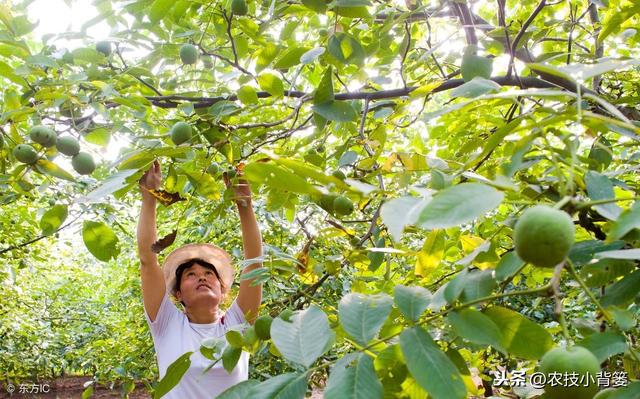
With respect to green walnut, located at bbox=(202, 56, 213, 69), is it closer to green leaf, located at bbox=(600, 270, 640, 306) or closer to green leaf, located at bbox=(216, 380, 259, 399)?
green leaf, located at bbox=(216, 380, 259, 399)

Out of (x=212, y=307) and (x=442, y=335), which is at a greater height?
(x=212, y=307)

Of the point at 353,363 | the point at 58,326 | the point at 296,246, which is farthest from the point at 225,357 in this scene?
the point at 58,326

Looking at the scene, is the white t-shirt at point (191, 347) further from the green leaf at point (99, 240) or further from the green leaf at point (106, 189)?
the green leaf at point (106, 189)

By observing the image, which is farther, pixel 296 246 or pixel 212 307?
pixel 296 246

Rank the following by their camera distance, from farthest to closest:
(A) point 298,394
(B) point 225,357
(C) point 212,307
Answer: (C) point 212,307 < (B) point 225,357 < (A) point 298,394

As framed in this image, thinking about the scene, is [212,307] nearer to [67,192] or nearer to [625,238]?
[67,192]

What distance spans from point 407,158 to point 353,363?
0.78 metres

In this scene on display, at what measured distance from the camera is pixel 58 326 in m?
11.4

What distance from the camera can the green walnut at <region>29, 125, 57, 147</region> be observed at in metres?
1.66

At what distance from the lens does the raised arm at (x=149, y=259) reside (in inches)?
88.9

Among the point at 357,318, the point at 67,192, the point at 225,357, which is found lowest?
the point at 357,318

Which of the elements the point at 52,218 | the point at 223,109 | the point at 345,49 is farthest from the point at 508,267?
the point at 52,218

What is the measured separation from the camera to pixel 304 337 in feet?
2.57

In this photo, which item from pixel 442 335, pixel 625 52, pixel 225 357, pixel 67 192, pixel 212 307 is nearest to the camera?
pixel 225 357
